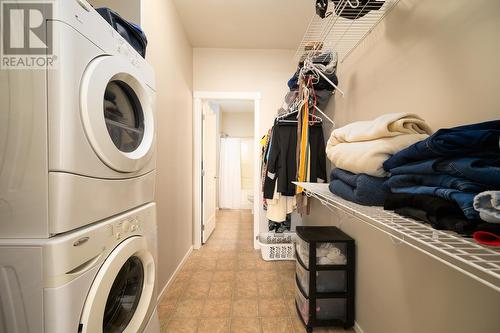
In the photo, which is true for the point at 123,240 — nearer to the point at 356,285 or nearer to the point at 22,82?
the point at 22,82

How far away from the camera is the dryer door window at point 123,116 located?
0.76 meters

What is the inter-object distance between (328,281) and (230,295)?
819 mm

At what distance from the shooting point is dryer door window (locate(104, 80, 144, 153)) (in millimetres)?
765

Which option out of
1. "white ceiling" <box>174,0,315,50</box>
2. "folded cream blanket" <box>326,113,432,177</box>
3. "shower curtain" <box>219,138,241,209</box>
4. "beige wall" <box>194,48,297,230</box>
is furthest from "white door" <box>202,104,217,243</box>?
"folded cream blanket" <box>326,113,432,177</box>

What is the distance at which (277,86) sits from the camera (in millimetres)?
2562

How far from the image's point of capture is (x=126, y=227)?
2.52ft

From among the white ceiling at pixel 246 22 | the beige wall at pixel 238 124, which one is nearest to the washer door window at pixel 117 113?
the white ceiling at pixel 246 22

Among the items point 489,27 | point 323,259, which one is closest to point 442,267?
point 323,259

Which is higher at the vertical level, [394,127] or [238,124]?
[238,124]

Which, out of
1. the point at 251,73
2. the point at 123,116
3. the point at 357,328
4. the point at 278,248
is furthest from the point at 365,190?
the point at 251,73

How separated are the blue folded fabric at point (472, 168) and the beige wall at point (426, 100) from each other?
0.30 metres

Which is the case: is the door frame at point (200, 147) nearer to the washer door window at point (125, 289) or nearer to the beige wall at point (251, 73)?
the beige wall at point (251, 73)

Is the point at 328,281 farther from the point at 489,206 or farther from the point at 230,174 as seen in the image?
the point at 230,174

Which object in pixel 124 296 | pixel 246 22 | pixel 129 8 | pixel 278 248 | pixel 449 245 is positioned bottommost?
pixel 278 248
